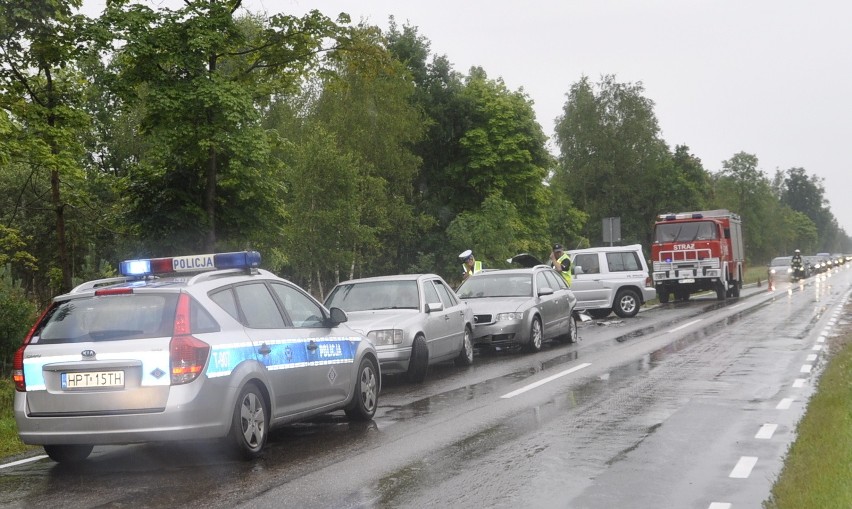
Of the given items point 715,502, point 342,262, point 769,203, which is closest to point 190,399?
point 715,502

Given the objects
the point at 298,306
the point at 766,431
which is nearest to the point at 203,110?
the point at 298,306

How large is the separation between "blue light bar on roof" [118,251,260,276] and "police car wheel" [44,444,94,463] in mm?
1541

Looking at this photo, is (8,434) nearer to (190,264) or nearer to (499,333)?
(190,264)

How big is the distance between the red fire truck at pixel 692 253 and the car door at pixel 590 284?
7687 mm

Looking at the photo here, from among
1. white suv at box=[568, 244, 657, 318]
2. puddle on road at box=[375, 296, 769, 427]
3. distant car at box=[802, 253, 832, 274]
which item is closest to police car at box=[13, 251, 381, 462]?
puddle on road at box=[375, 296, 769, 427]

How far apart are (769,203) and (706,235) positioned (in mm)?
116425

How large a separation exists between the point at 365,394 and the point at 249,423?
2.38m

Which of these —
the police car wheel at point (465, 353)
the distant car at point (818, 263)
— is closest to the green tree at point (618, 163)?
the distant car at point (818, 263)

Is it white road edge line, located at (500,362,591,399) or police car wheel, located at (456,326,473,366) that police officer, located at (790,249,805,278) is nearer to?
white road edge line, located at (500,362,591,399)

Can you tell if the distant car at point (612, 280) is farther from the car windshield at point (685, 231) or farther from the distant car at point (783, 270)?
the distant car at point (783, 270)

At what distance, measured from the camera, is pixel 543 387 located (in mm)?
13297

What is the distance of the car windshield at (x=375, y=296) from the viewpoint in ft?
49.9

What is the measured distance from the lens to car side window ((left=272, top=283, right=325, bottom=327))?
9719 millimetres

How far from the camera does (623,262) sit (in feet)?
98.5
